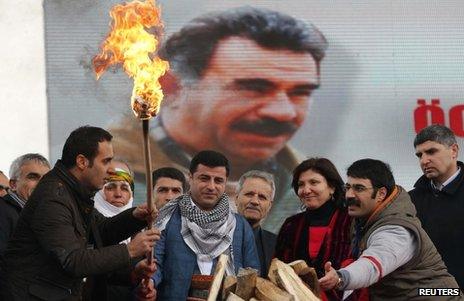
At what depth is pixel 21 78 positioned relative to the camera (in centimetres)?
911

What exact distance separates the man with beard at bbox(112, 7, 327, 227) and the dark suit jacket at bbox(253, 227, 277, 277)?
1.90m

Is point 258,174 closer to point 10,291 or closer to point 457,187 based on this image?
point 457,187

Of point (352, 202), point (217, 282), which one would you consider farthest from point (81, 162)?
point (352, 202)

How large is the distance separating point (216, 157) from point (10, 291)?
1402mm

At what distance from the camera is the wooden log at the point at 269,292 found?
5.44m

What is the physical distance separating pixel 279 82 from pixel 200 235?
3.05m

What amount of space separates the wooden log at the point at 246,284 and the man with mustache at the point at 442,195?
178 cm

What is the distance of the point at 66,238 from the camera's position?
5.81m

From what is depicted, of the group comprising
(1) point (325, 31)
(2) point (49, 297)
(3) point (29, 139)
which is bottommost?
(2) point (49, 297)

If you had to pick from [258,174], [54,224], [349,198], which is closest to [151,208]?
[54,224]

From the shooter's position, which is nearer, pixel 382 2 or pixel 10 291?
pixel 10 291

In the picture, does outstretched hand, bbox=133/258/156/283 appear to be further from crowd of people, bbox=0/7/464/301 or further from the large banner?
the large banner

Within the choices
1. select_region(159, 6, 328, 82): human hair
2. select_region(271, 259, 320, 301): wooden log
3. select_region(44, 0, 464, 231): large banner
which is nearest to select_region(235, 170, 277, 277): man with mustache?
select_region(271, 259, 320, 301): wooden log

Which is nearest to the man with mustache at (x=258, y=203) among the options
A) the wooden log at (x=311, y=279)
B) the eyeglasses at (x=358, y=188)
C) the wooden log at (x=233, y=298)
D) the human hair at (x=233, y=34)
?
the eyeglasses at (x=358, y=188)
